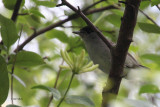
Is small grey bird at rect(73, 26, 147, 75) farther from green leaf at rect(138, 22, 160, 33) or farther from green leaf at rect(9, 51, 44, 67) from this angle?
green leaf at rect(138, 22, 160, 33)

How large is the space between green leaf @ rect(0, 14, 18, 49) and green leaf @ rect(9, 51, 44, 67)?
0.11m

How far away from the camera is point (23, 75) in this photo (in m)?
2.40

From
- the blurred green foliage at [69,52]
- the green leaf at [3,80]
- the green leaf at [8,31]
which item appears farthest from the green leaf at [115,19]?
the green leaf at [3,80]

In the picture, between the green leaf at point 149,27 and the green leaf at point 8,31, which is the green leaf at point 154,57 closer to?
the green leaf at point 149,27

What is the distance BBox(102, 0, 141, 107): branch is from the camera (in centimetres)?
119

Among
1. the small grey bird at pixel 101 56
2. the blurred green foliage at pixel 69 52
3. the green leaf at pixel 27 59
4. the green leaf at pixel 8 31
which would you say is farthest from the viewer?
the small grey bird at pixel 101 56

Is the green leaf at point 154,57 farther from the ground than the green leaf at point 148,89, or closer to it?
farther from the ground

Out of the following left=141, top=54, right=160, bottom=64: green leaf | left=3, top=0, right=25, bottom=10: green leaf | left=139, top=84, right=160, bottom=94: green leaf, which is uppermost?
left=3, top=0, right=25, bottom=10: green leaf

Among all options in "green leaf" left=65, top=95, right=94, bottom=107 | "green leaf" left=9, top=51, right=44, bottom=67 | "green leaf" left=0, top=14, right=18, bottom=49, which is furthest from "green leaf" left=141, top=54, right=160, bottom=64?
"green leaf" left=0, top=14, right=18, bottom=49

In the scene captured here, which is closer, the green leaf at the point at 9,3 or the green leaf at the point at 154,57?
the green leaf at the point at 154,57

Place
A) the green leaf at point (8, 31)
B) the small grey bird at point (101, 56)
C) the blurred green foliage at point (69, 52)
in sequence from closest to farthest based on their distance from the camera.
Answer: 1. the blurred green foliage at point (69, 52)
2. the green leaf at point (8, 31)
3. the small grey bird at point (101, 56)

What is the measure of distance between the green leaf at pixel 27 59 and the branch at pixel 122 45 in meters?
0.46

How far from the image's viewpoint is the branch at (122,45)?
3.91 feet

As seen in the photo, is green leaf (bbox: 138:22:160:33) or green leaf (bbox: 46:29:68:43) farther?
green leaf (bbox: 46:29:68:43)
